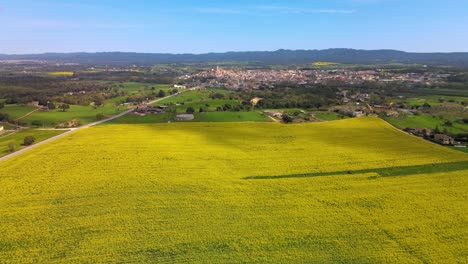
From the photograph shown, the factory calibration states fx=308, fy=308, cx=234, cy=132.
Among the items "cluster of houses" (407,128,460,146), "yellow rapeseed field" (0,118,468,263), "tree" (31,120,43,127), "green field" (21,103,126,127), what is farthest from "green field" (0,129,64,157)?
"cluster of houses" (407,128,460,146)

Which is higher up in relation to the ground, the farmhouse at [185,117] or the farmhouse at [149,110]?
the farmhouse at [149,110]

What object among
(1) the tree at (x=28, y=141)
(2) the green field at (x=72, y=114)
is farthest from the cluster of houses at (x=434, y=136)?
(2) the green field at (x=72, y=114)

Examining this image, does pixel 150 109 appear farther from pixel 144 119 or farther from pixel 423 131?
pixel 423 131

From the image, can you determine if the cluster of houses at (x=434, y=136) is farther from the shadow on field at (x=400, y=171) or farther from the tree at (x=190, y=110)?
the tree at (x=190, y=110)

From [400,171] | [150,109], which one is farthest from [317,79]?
[400,171]

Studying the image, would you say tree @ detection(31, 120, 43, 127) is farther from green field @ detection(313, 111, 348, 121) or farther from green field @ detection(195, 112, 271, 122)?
green field @ detection(313, 111, 348, 121)
